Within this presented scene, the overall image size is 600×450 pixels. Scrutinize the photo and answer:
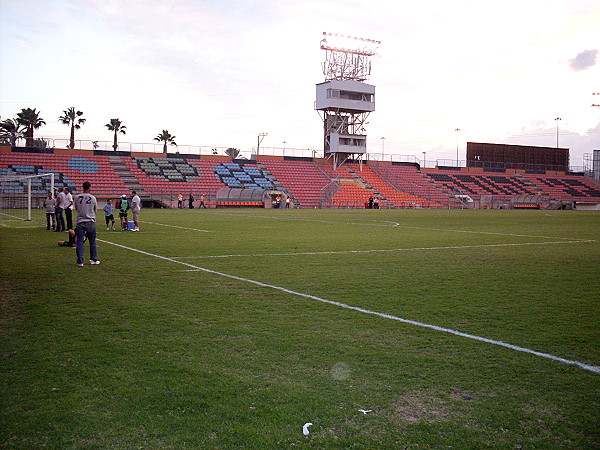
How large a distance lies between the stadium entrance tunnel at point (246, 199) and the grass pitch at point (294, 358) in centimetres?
4786

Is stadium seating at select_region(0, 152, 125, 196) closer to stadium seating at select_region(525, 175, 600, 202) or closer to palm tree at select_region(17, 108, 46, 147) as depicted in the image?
palm tree at select_region(17, 108, 46, 147)

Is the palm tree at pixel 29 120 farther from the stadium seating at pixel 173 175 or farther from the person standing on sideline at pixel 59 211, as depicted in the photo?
the person standing on sideline at pixel 59 211

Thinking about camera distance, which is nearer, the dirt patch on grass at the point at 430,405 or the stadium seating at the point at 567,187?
the dirt patch on grass at the point at 430,405

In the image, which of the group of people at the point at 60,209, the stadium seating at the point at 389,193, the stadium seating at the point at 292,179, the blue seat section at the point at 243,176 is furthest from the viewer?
the stadium seating at the point at 389,193

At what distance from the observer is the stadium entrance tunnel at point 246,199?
5996 cm

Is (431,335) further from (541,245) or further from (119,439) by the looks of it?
(541,245)

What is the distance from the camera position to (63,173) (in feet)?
188

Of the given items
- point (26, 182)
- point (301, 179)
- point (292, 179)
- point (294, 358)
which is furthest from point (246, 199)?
point (294, 358)

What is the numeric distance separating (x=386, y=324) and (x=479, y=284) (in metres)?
3.89

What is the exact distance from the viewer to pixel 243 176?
6875cm

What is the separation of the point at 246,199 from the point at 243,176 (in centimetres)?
875

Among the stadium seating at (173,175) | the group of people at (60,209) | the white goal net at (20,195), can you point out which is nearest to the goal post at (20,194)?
the white goal net at (20,195)

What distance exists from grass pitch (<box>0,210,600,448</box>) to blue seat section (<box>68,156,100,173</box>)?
5102 centimetres

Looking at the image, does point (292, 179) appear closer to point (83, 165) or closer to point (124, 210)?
point (83, 165)
